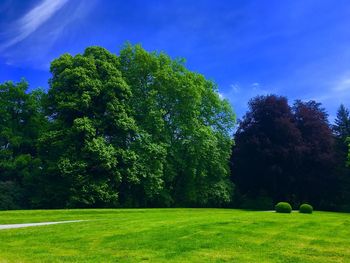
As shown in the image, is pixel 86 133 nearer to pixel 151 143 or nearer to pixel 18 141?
pixel 151 143

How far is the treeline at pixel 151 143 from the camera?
32250mm

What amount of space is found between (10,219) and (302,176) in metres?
33.7

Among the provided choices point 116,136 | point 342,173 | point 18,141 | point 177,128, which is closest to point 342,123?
point 342,173

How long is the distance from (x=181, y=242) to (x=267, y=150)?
1248 inches

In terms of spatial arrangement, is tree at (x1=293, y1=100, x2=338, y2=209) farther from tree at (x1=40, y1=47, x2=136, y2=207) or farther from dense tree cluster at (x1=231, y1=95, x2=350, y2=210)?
tree at (x1=40, y1=47, x2=136, y2=207)

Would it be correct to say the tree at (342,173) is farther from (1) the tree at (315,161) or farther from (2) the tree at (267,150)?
(2) the tree at (267,150)

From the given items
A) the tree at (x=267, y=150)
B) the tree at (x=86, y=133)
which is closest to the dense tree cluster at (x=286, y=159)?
the tree at (x=267, y=150)

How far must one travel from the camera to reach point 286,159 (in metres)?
42.2

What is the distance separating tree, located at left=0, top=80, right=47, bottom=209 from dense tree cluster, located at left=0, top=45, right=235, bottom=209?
10 cm

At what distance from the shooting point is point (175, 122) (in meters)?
38.8

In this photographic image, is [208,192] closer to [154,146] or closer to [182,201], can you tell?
[182,201]

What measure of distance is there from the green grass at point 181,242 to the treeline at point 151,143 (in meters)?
16.9

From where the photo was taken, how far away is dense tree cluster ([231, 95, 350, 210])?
1663 inches

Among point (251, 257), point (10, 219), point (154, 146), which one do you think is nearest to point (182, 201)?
point (154, 146)
